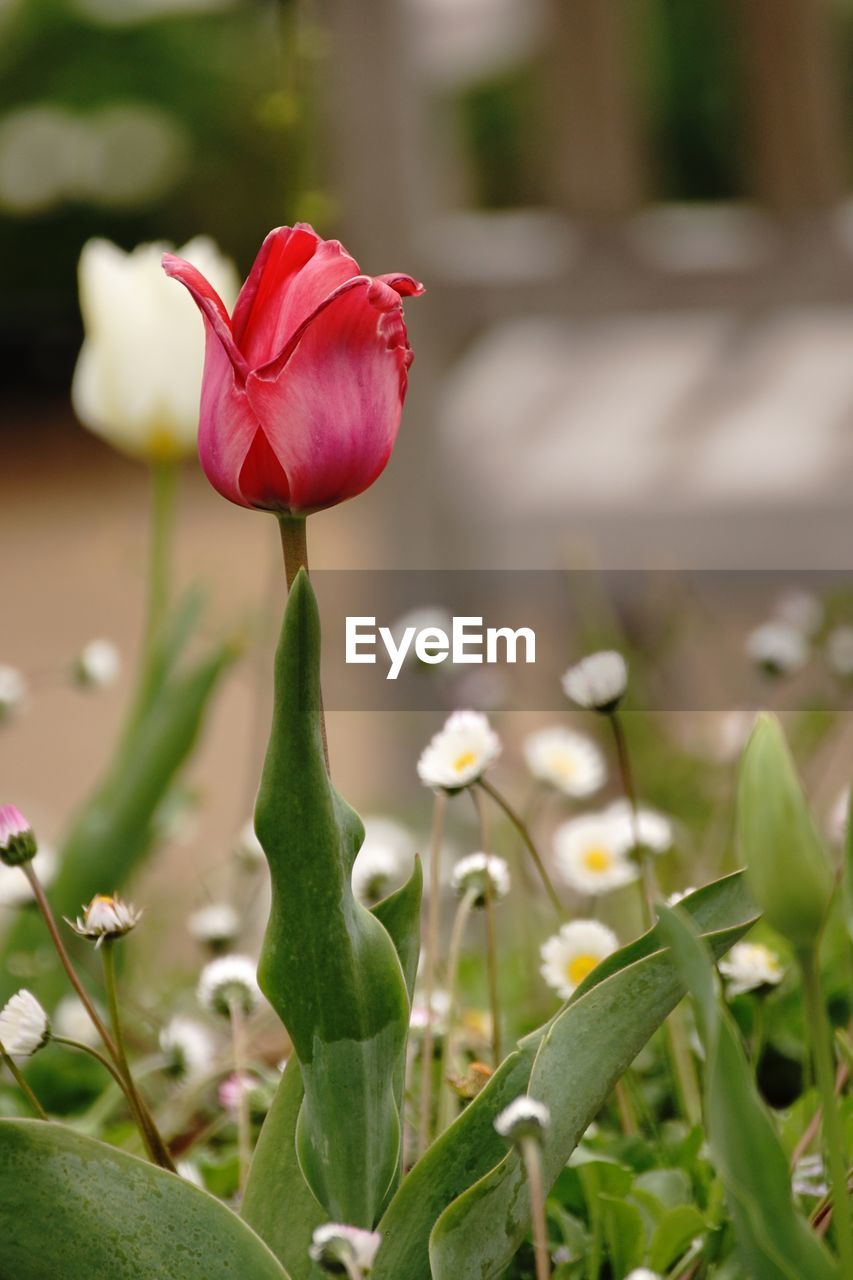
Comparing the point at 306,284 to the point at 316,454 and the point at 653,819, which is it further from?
the point at 653,819

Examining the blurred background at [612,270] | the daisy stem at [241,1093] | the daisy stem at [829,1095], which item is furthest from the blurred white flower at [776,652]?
the blurred background at [612,270]

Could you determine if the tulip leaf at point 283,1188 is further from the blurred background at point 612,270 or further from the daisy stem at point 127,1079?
the blurred background at point 612,270

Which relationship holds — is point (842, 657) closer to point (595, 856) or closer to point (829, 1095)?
point (595, 856)

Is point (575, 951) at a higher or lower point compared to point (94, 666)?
lower

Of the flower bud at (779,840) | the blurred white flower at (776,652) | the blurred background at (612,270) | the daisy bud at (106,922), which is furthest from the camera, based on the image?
the blurred background at (612,270)

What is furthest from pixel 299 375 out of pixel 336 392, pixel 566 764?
pixel 566 764

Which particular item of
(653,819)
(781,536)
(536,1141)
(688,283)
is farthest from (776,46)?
(536,1141)

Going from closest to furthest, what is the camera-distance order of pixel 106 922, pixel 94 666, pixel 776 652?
pixel 106 922 → pixel 776 652 → pixel 94 666
